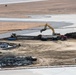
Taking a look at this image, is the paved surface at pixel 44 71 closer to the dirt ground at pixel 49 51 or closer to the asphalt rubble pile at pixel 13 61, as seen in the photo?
the asphalt rubble pile at pixel 13 61

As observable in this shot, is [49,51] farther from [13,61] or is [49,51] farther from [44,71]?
[44,71]

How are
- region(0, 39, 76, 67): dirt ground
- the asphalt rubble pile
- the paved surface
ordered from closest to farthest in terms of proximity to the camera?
the paved surface, the asphalt rubble pile, region(0, 39, 76, 67): dirt ground

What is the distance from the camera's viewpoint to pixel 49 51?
31531mm

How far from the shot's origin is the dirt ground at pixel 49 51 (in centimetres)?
2769

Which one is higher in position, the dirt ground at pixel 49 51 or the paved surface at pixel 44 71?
the dirt ground at pixel 49 51

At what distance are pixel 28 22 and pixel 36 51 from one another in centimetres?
2296

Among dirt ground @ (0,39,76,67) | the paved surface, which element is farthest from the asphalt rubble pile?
the paved surface

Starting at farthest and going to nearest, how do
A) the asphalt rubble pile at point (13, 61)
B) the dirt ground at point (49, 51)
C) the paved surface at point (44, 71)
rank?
1. the dirt ground at point (49, 51)
2. the asphalt rubble pile at point (13, 61)
3. the paved surface at point (44, 71)

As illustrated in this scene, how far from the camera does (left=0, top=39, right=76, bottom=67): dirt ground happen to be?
90.8ft

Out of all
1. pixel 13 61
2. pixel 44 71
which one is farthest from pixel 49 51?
pixel 44 71

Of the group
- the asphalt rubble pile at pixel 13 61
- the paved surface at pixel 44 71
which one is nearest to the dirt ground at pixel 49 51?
the asphalt rubble pile at pixel 13 61

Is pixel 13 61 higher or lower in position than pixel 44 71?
higher

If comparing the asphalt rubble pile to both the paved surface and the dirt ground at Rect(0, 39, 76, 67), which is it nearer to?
the dirt ground at Rect(0, 39, 76, 67)

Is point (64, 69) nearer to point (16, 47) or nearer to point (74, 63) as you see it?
point (74, 63)
